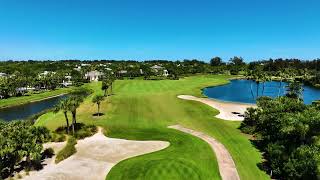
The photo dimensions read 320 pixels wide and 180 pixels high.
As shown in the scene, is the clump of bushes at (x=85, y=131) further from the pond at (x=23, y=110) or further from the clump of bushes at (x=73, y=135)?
the pond at (x=23, y=110)

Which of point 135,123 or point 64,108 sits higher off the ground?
point 64,108

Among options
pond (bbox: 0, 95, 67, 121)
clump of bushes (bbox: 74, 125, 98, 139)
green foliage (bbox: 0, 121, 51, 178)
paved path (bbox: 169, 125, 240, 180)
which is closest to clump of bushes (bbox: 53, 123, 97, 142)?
clump of bushes (bbox: 74, 125, 98, 139)

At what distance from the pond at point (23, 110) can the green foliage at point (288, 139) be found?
201 ft

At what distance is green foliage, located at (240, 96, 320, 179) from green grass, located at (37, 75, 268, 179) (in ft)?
7.32

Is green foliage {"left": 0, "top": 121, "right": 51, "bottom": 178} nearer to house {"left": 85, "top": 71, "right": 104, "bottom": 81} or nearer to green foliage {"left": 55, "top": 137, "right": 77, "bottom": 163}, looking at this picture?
green foliage {"left": 55, "top": 137, "right": 77, "bottom": 163}

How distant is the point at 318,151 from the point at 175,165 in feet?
55.6

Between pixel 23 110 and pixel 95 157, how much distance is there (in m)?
60.0

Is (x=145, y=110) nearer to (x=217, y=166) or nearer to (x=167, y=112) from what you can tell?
(x=167, y=112)

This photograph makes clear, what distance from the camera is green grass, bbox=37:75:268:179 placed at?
37281mm

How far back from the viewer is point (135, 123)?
205 feet

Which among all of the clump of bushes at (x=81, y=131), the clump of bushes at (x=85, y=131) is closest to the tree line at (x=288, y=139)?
the clump of bushes at (x=85, y=131)

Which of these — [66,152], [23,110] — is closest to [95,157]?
[66,152]

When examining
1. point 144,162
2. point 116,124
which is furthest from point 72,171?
point 116,124

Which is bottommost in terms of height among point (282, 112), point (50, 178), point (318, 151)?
point (50, 178)
